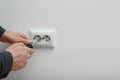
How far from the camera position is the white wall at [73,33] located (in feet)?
3.22

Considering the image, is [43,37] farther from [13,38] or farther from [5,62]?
[5,62]

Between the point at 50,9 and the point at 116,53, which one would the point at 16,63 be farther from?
the point at 116,53

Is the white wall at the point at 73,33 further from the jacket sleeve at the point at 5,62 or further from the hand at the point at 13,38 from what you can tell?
the jacket sleeve at the point at 5,62

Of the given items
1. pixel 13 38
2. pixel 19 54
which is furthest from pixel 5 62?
pixel 13 38

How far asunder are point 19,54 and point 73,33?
0.27 metres

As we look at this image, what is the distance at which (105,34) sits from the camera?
1.00m

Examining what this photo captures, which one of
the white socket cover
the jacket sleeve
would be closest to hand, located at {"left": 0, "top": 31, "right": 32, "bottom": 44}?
the white socket cover

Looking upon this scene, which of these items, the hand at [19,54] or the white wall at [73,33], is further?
the white wall at [73,33]

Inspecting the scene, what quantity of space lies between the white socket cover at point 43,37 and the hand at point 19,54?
10 cm

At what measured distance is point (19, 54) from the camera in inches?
33.4

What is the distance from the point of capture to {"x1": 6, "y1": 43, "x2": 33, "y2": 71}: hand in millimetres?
836

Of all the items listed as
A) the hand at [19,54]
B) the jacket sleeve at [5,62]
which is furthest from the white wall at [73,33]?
the jacket sleeve at [5,62]

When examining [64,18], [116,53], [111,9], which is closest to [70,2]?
[64,18]

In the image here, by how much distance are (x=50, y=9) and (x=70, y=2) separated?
0.30ft
